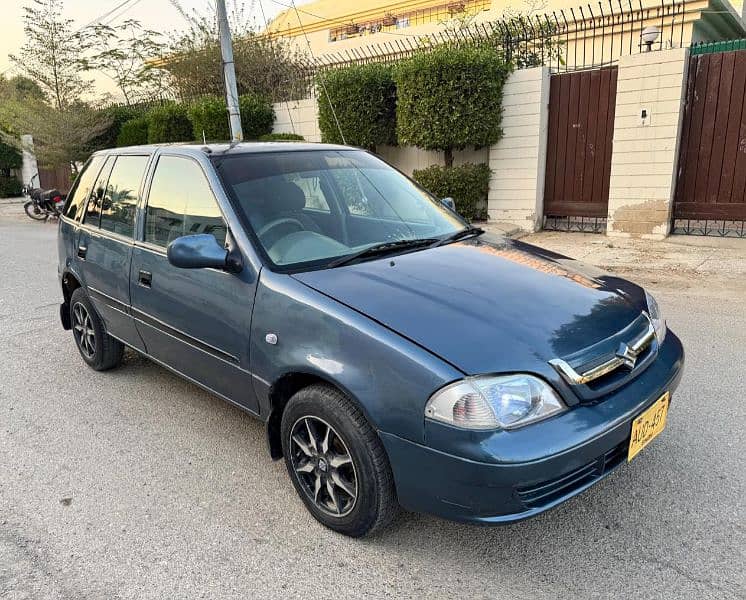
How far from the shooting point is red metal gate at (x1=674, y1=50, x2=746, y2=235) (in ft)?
28.3

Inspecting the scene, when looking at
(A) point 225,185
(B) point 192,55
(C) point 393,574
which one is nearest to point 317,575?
(C) point 393,574

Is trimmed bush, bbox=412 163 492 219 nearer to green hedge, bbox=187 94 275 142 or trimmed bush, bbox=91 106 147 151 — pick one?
green hedge, bbox=187 94 275 142

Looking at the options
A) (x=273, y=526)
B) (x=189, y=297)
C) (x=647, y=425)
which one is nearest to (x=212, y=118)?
(x=189, y=297)

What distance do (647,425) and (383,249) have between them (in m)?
1.49

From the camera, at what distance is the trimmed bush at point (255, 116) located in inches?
541

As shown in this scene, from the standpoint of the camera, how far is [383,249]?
312 centimetres

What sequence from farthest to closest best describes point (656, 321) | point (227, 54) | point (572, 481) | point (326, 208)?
1. point (227, 54)
2. point (326, 208)
3. point (656, 321)
4. point (572, 481)

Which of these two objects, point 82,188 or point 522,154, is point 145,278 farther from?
point 522,154

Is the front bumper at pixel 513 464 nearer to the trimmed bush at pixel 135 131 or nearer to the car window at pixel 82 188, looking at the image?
the car window at pixel 82 188

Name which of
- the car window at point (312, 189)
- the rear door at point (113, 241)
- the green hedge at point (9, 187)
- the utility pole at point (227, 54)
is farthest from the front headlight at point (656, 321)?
the green hedge at point (9, 187)

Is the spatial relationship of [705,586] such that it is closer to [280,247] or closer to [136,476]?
[280,247]

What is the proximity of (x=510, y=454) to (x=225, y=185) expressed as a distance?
6.68 feet

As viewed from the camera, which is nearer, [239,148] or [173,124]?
[239,148]

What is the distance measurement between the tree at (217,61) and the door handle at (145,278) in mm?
13067
